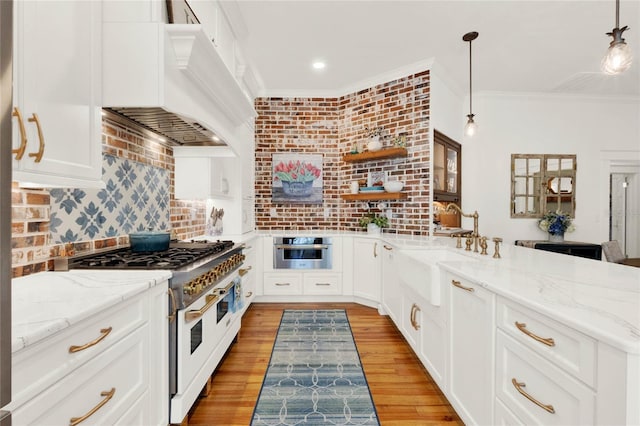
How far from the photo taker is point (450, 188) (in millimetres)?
4141

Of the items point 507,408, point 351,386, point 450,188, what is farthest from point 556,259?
point 450,188

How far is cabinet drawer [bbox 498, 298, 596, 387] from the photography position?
0.89m

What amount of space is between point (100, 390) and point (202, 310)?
659 millimetres

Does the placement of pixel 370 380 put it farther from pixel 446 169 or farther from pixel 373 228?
pixel 446 169

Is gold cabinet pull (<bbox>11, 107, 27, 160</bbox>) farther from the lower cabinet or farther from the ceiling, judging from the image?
the lower cabinet

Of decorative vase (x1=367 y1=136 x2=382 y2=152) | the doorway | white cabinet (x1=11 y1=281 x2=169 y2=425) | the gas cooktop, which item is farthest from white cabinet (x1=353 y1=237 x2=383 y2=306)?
the doorway

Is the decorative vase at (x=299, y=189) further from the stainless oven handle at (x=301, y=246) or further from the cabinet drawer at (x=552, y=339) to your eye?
the cabinet drawer at (x=552, y=339)

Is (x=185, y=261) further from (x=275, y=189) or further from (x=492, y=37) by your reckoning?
(x=492, y=37)

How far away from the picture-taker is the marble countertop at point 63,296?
81 centimetres

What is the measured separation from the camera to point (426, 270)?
6.45ft

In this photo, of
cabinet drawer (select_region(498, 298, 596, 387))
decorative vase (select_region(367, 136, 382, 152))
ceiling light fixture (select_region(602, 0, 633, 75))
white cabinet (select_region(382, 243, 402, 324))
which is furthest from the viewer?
decorative vase (select_region(367, 136, 382, 152))

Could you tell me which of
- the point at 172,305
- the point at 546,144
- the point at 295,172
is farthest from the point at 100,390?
the point at 546,144

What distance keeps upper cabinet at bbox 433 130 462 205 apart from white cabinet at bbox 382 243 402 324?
1.06m

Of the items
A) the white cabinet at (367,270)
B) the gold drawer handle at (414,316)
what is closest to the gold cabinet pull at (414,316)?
the gold drawer handle at (414,316)
